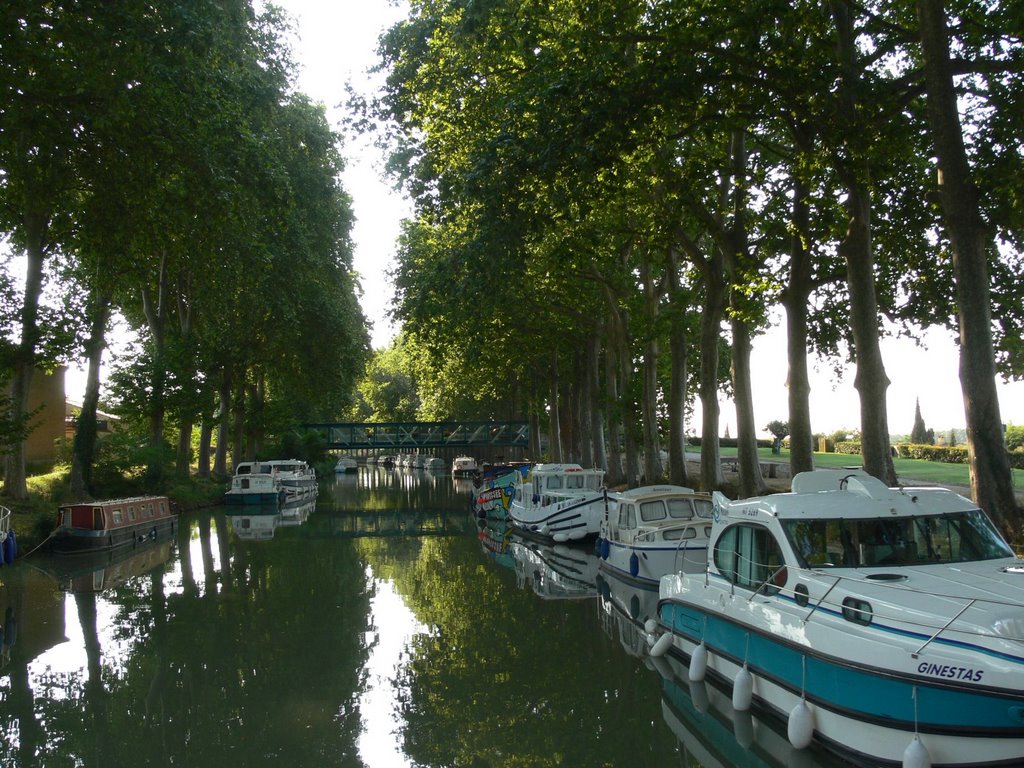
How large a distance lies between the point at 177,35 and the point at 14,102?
3.67 meters

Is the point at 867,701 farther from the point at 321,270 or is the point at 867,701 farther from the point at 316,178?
the point at 321,270

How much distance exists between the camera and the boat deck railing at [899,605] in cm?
760

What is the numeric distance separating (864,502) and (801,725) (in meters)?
2.87

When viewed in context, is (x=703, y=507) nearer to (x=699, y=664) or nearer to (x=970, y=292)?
(x=970, y=292)

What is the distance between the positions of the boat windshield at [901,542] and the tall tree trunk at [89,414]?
96.1ft

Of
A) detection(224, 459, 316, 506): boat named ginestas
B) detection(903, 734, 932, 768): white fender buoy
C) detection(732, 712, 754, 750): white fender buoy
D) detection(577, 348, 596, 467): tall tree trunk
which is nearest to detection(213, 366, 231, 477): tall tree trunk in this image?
detection(224, 459, 316, 506): boat named ginestas

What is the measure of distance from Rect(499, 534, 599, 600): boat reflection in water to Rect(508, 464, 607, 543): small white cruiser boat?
1.97ft

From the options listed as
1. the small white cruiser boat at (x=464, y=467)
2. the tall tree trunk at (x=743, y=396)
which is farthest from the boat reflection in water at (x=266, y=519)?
the small white cruiser boat at (x=464, y=467)

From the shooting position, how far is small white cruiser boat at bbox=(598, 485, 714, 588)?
19234mm

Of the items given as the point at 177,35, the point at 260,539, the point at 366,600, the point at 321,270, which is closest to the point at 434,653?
the point at 366,600

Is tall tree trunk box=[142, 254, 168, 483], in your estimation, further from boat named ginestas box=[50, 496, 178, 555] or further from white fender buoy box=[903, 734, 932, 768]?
white fender buoy box=[903, 734, 932, 768]

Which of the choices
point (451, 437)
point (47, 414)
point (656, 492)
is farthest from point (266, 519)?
point (451, 437)

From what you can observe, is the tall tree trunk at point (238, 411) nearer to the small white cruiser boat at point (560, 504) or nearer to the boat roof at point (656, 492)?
the small white cruiser boat at point (560, 504)

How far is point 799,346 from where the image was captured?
18.9 meters
